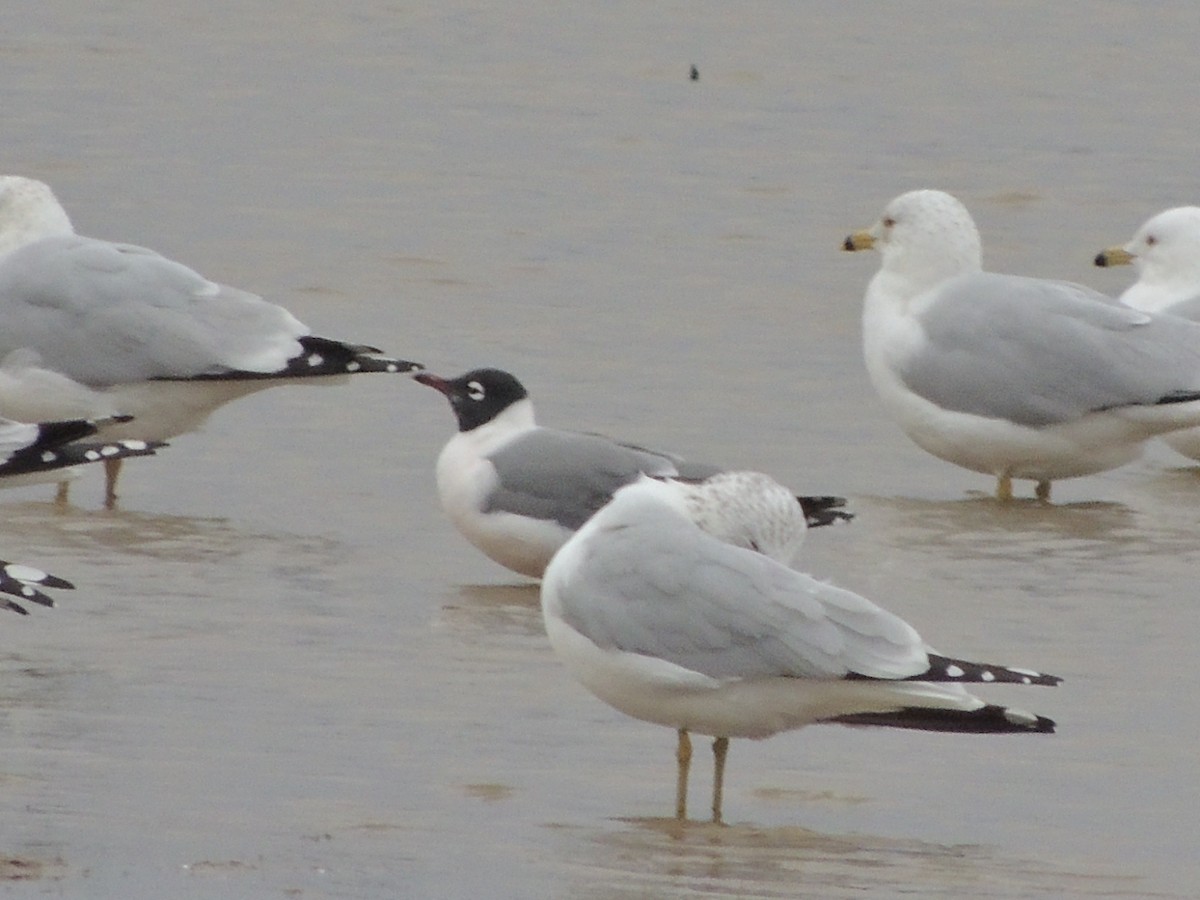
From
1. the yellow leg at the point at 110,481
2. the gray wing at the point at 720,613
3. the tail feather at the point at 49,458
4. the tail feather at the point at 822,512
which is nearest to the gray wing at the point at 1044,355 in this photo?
the tail feather at the point at 822,512

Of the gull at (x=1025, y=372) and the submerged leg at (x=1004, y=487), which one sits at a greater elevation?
the gull at (x=1025, y=372)

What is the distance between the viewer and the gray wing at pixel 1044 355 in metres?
8.84

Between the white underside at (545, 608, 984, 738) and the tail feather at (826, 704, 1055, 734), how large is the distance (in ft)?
0.09

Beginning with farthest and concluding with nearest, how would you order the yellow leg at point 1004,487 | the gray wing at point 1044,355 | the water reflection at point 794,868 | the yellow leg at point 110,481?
the yellow leg at point 1004,487
the gray wing at point 1044,355
the yellow leg at point 110,481
the water reflection at point 794,868

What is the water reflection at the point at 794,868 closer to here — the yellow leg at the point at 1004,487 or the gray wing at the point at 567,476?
the gray wing at the point at 567,476

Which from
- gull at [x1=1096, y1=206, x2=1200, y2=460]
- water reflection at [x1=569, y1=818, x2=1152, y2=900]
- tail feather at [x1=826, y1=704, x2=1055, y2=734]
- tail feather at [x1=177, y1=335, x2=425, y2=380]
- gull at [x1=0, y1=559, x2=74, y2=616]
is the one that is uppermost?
gull at [x1=1096, y1=206, x2=1200, y2=460]

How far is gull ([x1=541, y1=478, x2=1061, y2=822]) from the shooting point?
5.40 m

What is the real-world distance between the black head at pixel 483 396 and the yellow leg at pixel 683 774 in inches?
85.7

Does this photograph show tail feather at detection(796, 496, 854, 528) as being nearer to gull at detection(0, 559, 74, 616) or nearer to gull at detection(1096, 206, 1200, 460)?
gull at detection(0, 559, 74, 616)

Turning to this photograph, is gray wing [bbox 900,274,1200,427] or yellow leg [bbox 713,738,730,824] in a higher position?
gray wing [bbox 900,274,1200,427]

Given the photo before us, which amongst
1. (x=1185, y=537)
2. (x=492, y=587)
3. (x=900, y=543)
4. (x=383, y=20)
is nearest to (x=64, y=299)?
(x=492, y=587)

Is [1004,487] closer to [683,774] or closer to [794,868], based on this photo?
[683,774]

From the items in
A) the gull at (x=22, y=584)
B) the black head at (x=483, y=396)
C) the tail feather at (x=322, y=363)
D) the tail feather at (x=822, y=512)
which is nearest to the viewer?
the gull at (x=22, y=584)

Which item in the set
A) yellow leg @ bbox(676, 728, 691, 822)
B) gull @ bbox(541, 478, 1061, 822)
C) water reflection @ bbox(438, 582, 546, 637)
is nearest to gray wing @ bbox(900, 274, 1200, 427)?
water reflection @ bbox(438, 582, 546, 637)
